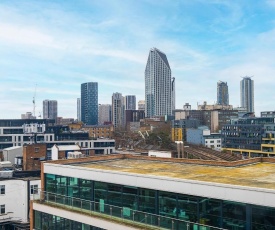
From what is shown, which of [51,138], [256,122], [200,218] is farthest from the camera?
[256,122]

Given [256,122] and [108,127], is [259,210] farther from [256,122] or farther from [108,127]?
[108,127]

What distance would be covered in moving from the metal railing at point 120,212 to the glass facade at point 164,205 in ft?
0.16

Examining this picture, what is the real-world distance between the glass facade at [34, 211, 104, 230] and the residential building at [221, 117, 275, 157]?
88.4 m

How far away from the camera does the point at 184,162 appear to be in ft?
92.0

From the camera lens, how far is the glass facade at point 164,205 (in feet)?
52.1

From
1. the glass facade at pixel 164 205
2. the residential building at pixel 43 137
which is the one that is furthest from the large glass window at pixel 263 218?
the residential building at pixel 43 137

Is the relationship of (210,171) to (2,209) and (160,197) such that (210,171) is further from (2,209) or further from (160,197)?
(2,209)

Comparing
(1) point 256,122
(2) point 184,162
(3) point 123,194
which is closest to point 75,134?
(1) point 256,122

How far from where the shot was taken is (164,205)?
62.5ft

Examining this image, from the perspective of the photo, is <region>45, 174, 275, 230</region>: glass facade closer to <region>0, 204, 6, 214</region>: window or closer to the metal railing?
the metal railing

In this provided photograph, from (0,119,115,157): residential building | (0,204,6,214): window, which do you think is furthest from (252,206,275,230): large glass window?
(0,119,115,157): residential building

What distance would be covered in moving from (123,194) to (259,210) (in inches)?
308

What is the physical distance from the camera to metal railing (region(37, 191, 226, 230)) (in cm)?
1703

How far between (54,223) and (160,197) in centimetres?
816
